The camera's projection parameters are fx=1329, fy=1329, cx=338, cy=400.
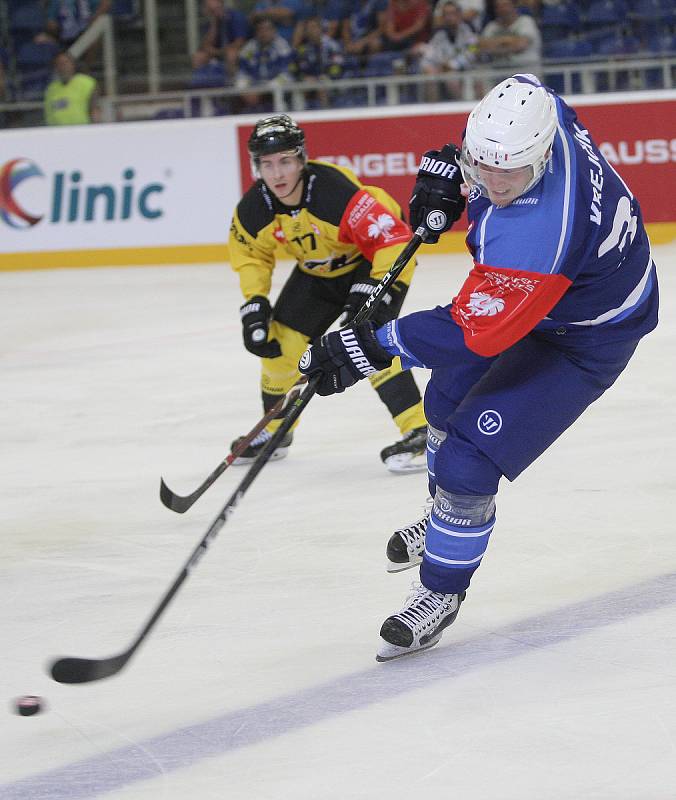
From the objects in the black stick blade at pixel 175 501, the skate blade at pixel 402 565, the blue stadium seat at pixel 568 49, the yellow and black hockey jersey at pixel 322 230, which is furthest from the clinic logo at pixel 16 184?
the skate blade at pixel 402 565

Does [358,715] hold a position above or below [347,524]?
above

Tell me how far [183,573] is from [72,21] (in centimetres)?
1014

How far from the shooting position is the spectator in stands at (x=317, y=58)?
10.1 metres

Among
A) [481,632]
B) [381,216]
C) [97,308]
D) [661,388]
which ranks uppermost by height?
[381,216]

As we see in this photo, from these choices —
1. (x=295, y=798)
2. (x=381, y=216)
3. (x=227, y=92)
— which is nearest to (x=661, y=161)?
(x=227, y=92)

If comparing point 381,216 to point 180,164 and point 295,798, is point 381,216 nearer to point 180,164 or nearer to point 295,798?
point 295,798

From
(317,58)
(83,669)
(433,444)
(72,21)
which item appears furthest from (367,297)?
(72,21)

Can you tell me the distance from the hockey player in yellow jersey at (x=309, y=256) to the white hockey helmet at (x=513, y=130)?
1497mm

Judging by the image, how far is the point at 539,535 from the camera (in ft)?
11.8

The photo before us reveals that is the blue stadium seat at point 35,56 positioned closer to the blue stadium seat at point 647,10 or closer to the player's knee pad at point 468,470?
the blue stadium seat at point 647,10

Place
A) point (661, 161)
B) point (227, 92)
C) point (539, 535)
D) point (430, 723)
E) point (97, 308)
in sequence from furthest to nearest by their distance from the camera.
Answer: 1. point (227, 92)
2. point (661, 161)
3. point (97, 308)
4. point (539, 535)
5. point (430, 723)

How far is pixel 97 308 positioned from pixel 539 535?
4.77 meters

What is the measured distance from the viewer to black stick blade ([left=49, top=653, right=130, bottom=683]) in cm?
252

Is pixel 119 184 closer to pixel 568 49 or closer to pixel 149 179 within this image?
pixel 149 179
